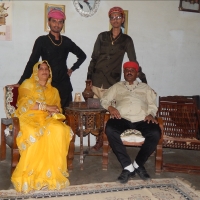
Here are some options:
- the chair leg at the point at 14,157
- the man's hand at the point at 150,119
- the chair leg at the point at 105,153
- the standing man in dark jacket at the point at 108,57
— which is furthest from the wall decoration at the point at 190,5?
the chair leg at the point at 14,157

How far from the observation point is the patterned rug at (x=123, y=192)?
2.81 metres

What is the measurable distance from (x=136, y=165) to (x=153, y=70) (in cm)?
200

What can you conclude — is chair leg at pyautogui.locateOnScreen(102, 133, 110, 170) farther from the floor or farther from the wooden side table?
the wooden side table

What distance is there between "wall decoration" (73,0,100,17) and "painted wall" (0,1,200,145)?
2.4 inches

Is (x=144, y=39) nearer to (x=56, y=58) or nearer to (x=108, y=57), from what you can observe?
(x=108, y=57)

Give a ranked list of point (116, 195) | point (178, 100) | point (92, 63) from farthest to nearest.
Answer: point (92, 63) → point (178, 100) → point (116, 195)

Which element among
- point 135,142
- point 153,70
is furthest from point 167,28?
point 135,142

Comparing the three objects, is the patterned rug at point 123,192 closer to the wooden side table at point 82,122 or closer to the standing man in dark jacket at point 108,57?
the wooden side table at point 82,122

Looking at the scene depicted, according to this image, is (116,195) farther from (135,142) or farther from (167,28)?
(167,28)

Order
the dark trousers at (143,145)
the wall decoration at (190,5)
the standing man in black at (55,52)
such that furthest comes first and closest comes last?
1. the wall decoration at (190,5)
2. the standing man in black at (55,52)
3. the dark trousers at (143,145)

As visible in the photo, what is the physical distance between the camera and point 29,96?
340cm

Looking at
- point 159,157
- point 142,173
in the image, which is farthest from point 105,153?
point 159,157

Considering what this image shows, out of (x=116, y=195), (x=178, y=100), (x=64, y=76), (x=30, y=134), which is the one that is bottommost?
(x=116, y=195)

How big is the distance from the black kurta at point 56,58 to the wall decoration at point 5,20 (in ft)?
2.08
